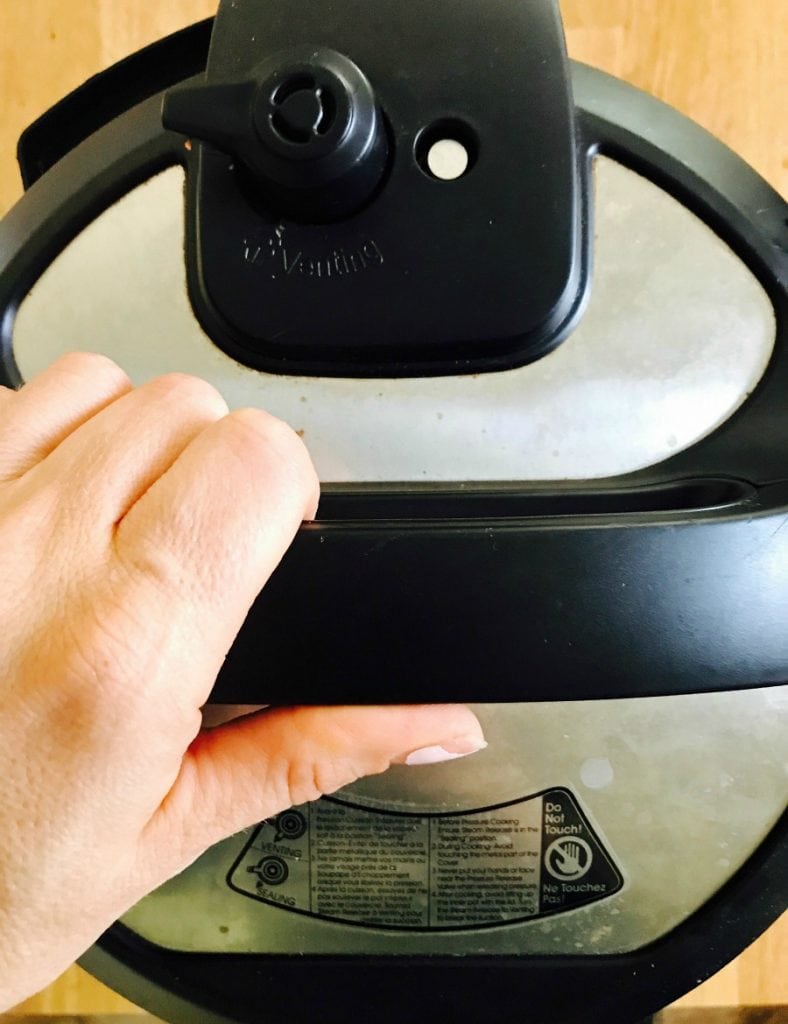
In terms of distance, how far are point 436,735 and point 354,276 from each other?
0.15 m

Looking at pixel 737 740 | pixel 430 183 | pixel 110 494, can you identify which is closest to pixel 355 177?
pixel 430 183

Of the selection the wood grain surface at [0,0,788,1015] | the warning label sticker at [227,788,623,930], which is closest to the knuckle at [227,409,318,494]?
the warning label sticker at [227,788,623,930]

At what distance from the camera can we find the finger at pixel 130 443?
0.26 metres

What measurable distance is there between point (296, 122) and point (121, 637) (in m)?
0.16

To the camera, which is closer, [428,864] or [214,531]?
[214,531]

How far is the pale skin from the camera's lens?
0.24m

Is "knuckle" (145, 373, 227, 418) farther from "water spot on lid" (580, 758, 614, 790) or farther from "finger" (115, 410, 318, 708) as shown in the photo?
"water spot on lid" (580, 758, 614, 790)

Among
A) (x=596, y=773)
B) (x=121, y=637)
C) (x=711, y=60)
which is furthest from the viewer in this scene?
(x=711, y=60)

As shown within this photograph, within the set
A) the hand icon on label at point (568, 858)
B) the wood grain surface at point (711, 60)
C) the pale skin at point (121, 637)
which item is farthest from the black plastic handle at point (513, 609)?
the wood grain surface at point (711, 60)

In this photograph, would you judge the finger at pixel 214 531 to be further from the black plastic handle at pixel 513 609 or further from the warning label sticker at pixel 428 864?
the warning label sticker at pixel 428 864

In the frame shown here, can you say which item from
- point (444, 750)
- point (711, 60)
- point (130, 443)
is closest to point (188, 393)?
point (130, 443)

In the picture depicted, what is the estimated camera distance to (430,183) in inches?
13.2

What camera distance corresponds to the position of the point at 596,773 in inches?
14.5

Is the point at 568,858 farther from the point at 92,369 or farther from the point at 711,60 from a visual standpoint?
the point at 711,60
